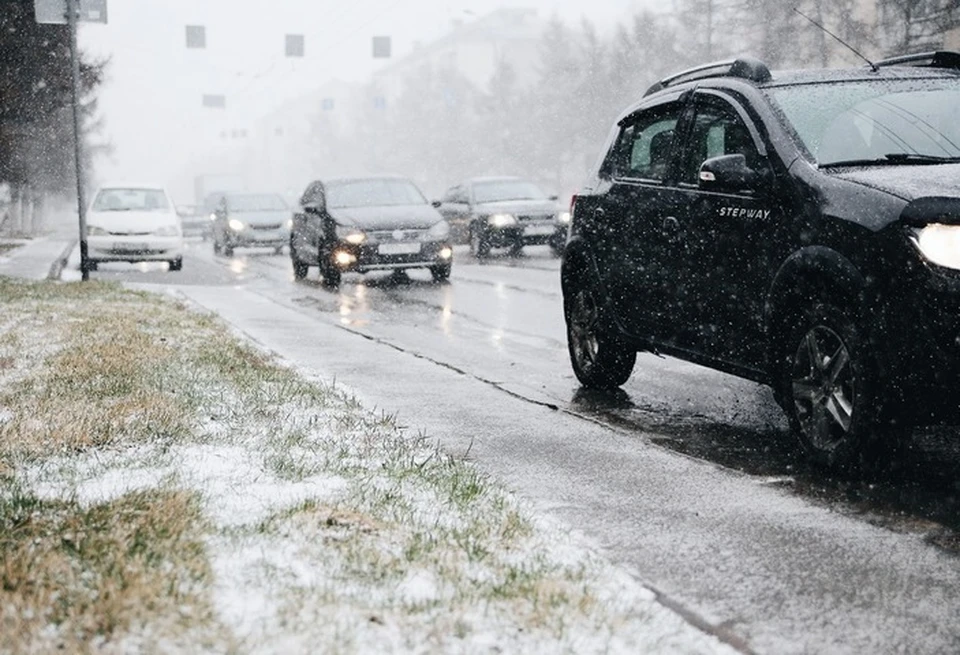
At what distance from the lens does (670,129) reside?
23.2 feet

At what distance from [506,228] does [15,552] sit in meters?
21.8

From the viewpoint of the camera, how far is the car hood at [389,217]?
61.1ft

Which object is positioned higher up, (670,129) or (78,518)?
(670,129)

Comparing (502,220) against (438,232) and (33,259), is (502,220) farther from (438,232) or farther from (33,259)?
(33,259)

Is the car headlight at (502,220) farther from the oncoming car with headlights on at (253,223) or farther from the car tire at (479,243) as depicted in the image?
the oncoming car with headlights on at (253,223)

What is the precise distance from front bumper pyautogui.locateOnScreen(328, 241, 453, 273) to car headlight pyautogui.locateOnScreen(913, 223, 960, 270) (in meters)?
13.9

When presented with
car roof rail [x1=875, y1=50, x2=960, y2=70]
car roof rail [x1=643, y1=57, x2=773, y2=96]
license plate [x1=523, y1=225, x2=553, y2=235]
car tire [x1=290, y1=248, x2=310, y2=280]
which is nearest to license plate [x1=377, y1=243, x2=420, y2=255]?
car tire [x1=290, y1=248, x2=310, y2=280]

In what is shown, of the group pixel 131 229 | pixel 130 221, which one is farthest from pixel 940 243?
pixel 130 221

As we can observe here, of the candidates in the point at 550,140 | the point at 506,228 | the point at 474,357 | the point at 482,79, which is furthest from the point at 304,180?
the point at 474,357

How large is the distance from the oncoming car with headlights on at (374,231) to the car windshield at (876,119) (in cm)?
1257

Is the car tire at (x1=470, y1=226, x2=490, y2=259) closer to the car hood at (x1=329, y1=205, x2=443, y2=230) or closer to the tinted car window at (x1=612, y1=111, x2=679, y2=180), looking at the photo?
the car hood at (x1=329, y1=205, x2=443, y2=230)

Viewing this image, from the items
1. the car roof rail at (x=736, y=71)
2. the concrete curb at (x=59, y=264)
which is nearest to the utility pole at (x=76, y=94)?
the concrete curb at (x=59, y=264)

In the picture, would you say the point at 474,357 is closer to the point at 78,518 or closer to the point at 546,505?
the point at 546,505

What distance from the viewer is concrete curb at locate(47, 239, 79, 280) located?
21.0 meters
